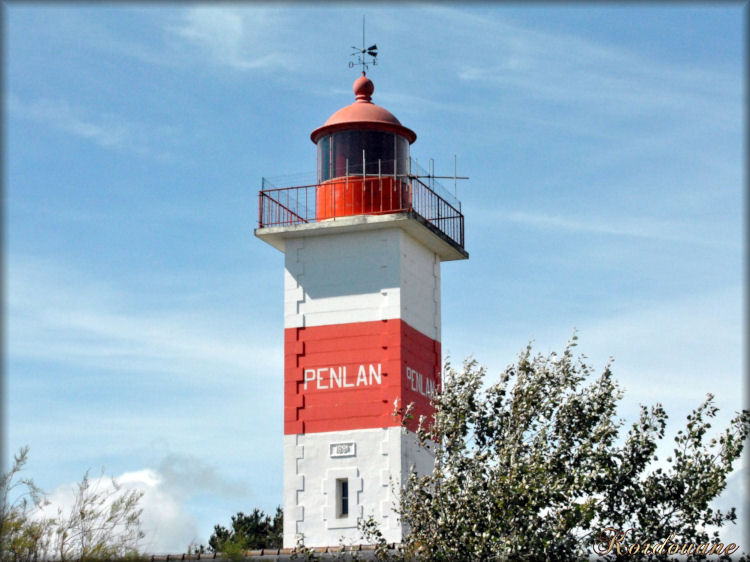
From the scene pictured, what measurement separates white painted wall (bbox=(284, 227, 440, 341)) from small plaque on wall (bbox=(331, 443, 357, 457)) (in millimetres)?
2336

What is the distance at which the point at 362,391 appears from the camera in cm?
2711

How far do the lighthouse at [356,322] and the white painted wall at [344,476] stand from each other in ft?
0.06

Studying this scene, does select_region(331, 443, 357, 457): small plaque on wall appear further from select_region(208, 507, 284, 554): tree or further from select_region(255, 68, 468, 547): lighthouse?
select_region(208, 507, 284, 554): tree

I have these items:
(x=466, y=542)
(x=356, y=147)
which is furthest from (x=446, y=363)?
(x=356, y=147)

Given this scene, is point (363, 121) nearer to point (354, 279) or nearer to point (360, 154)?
point (360, 154)

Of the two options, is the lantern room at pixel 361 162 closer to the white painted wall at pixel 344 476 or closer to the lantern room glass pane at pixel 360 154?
the lantern room glass pane at pixel 360 154

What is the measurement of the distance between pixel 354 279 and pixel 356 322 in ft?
2.79

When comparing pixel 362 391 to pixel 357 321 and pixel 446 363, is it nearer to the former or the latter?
pixel 357 321

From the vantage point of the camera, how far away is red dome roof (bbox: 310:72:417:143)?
2867 centimetres

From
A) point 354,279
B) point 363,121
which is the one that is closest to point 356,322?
point 354,279

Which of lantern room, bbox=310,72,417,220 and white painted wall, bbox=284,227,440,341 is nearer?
→ white painted wall, bbox=284,227,440,341

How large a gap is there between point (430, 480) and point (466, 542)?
4.03 feet

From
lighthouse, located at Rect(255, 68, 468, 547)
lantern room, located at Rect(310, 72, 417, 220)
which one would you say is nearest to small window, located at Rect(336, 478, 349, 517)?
lighthouse, located at Rect(255, 68, 468, 547)

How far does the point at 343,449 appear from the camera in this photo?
88.4 feet
